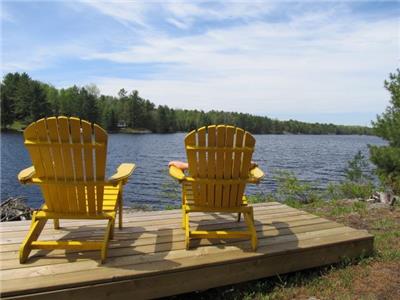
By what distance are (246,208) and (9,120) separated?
190 ft

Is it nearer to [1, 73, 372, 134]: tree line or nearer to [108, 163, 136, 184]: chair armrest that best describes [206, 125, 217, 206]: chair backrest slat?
[108, 163, 136, 184]: chair armrest

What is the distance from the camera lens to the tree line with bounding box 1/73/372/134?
52.9 m

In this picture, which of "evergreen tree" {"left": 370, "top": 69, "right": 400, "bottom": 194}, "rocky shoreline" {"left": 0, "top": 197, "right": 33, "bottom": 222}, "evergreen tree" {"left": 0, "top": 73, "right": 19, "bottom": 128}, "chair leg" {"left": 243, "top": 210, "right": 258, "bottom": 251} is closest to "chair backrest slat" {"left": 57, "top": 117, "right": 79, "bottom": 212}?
"chair leg" {"left": 243, "top": 210, "right": 258, "bottom": 251}

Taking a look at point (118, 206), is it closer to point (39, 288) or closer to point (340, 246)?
point (39, 288)

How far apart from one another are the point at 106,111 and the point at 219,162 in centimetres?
6504

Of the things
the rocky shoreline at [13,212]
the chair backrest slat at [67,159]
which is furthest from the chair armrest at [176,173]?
the rocky shoreline at [13,212]

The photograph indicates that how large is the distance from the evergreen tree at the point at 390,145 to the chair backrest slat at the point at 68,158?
915 cm

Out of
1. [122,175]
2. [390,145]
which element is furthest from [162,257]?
[390,145]

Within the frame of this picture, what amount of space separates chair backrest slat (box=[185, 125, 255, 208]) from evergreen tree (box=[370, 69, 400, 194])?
26.1 ft

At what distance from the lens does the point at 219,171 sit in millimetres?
3471

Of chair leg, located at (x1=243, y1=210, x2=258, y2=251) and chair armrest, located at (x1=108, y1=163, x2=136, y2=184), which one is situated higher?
chair armrest, located at (x1=108, y1=163, x2=136, y2=184)

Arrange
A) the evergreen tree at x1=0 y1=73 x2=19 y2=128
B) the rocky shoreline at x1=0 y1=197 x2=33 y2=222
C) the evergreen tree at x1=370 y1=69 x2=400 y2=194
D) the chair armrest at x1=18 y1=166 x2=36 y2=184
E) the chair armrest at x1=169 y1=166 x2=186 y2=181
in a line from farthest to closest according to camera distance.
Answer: the evergreen tree at x1=0 y1=73 x2=19 y2=128 < the evergreen tree at x1=370 y1=69 x2=400 y2=194 < the rocky shoreline at x1=0 y1=197 x2=33 y2=222 < the chair armrest at x1=169 y1=166 x2=186 y2=181 < the chair armrest at x1=18 y1=166 x2=36 y2=184

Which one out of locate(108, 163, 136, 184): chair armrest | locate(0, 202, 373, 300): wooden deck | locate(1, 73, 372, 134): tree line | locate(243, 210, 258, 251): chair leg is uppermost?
locate(1, 73, 372, 134): tree line

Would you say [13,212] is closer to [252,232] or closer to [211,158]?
[211,158]
